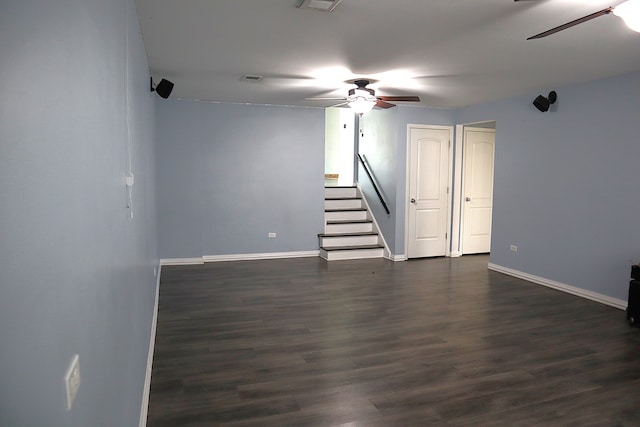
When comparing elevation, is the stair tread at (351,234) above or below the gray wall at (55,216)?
below

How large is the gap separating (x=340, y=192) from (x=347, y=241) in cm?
135

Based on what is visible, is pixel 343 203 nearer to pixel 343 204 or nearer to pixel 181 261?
pixel 343 204

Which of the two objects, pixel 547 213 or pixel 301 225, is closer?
pixel 547 213

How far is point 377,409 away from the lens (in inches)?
106

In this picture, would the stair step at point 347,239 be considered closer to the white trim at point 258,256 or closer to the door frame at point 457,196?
the white trim at point 258,256

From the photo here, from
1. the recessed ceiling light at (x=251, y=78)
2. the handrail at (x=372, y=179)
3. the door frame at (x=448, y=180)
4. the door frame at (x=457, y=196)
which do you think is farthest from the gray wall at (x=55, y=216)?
the door frame at (x=457, y=196)

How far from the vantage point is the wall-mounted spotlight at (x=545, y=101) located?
553cm

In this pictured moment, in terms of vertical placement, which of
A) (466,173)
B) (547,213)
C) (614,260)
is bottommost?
(614,260)

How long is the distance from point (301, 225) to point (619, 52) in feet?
16.6

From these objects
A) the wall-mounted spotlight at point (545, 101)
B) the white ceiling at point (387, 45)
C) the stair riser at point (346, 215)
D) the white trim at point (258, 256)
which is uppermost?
the white ceiling at point (387, 45)

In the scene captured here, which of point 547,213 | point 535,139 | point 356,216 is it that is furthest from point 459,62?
point 356,216

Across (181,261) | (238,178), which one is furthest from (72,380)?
(238,178)

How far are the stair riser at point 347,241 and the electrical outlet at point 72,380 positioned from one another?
21.8 feet

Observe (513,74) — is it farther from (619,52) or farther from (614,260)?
(614,260)
